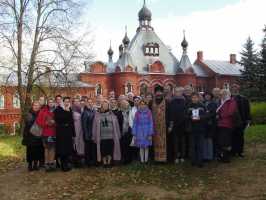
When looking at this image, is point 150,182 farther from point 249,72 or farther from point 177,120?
point 249,72

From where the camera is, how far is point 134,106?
36.8 feet

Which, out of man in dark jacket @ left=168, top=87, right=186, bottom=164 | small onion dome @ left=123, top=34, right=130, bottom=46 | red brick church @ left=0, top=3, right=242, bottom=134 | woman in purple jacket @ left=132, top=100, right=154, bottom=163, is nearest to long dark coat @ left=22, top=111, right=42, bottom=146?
woman in purple jacket @ left=132, top=100, right=154, bottom=163

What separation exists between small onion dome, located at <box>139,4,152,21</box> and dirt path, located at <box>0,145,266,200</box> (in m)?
48.8

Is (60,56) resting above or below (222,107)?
above

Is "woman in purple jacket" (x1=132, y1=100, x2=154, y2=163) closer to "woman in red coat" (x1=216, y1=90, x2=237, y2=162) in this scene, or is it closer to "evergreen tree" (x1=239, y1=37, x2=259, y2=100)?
"woman in red coat" (x1=216, y1=90, x2=237, y2=162)

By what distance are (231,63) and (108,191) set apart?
6246cm

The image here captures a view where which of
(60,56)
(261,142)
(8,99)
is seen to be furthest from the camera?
(8,99)

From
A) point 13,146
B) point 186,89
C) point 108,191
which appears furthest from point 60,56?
point 108,191

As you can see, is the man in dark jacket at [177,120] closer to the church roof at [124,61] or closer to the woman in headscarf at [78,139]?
the woman in headscarf at [78,139]

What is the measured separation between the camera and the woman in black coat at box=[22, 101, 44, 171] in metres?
11.0

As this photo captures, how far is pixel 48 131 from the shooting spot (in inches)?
424

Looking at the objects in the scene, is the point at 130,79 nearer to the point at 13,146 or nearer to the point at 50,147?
the point at 13,146

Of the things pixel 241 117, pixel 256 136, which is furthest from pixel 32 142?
A: pixel 256 136

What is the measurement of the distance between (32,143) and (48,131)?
63 centimetres
